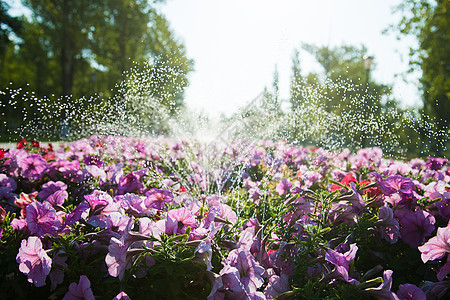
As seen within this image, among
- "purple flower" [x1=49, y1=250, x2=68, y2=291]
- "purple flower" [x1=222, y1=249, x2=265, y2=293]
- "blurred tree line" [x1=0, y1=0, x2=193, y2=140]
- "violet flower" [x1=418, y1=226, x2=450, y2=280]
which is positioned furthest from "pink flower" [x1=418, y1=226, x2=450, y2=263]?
"blurred tree line" [x1=0, y1=0, x2=193, y2=140]

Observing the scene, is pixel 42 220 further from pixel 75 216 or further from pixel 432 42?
pixel 432 42

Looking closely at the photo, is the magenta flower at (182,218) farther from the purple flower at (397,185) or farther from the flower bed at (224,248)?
the purple flower at (397,185)

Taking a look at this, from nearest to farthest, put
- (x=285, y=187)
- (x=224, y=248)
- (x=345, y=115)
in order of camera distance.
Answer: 1. (x=224, y=248)
2. (x=285, y=187)
3. (x=345, y=115)

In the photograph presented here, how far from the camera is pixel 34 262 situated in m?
1.10

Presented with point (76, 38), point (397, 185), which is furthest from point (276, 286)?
point (76, 38)

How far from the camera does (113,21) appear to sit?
23.6m

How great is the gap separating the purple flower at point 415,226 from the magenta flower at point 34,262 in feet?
4.66

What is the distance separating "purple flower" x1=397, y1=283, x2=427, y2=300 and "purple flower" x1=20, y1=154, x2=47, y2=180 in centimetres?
240

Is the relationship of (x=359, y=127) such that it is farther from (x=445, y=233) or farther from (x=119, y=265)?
(x=119, y=265)

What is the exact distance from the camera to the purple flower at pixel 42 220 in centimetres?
127

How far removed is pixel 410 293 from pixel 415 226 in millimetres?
384

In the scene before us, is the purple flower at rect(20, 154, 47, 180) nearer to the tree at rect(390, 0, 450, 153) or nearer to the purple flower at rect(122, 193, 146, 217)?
the purple flower at rect(122, 193, 146, 217)

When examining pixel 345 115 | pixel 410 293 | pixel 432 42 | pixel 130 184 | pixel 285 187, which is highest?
pixel 432 42

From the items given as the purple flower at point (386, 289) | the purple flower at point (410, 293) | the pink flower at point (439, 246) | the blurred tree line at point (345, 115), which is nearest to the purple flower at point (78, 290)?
the purple flower at point (386, 289)
